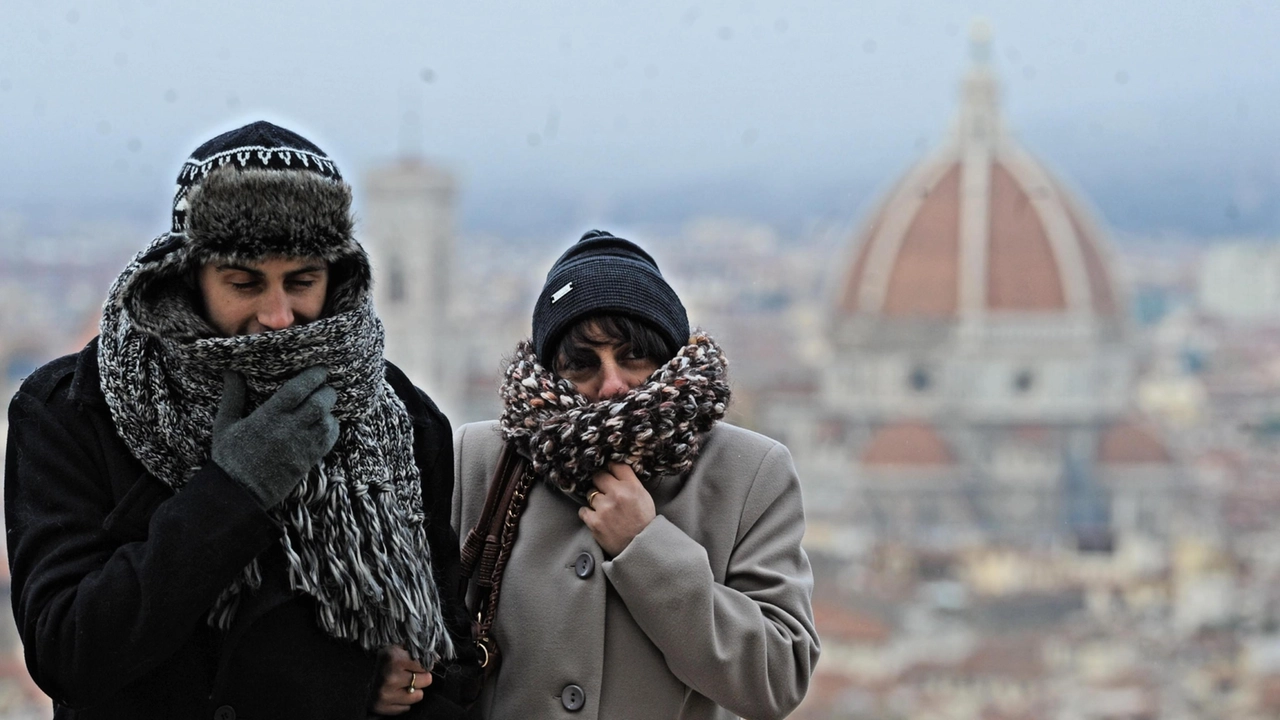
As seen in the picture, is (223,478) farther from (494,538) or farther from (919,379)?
(919,379)

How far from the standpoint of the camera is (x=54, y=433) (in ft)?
2.79

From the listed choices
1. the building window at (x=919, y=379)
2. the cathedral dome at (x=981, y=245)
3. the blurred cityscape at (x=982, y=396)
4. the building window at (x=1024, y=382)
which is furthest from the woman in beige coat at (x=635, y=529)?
the cathedral dome at (x=981, y=245)

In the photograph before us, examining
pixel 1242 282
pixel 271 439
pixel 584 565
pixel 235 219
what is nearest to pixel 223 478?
pixel 271 439

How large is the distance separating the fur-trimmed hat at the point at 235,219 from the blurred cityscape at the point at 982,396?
30419 mm

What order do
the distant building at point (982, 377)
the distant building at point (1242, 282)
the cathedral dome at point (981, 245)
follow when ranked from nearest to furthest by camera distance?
1. the distant building at point (982, 377)
2. the cathedral dome at point (981, 245)
3. the distant building at point (1242, 282)

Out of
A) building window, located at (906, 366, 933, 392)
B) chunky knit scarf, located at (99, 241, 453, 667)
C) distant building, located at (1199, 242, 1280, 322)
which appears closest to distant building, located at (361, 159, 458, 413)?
building window, located at (906, 366, 933, 392)

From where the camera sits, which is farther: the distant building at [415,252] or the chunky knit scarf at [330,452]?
the distant building at [415,252]

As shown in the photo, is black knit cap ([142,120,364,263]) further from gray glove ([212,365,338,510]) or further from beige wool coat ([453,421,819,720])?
beige wool coat ([453,421,819,720])

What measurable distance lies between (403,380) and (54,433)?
0.68ft

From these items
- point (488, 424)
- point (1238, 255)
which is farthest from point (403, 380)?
point (1238, 255)

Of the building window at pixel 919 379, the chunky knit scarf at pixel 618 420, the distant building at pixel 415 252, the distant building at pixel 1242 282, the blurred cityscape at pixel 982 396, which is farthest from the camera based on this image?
the distant building at pixel 1242 282

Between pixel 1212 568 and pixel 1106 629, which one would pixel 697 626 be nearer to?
pixel 1106 629

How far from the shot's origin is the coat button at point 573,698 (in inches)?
37.9

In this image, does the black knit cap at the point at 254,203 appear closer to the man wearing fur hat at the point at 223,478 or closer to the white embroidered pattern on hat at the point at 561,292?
the man wearing fur hat at the point at 223,478
